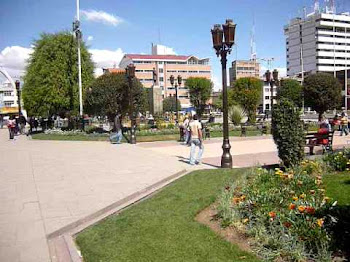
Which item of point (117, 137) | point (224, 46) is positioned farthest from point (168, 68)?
point (224, 46)

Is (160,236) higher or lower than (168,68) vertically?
lower

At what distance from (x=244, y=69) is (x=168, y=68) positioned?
4559 centimetres

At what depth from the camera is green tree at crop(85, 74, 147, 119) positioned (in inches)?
1013

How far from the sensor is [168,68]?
362 ft

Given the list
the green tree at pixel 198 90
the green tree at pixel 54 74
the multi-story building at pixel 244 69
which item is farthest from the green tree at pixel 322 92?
the multi-story building at pixel 244 69

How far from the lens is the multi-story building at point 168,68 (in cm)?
10806

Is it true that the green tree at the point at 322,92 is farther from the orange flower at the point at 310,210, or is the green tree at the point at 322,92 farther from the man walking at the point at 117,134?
the orange flower at the point at 310,210

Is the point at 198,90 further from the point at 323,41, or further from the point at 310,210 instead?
the point at 310,210

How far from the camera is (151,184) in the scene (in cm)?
865

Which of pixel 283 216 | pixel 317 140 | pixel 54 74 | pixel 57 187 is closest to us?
pixel 283 216

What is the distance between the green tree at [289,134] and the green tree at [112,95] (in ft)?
57.8

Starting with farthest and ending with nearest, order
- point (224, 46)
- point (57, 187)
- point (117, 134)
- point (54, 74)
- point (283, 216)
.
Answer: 1. point (54, 74)
2. point (117, 134)
3. point (224, 46)
4. point (57, 187)
5. point (283, 216)

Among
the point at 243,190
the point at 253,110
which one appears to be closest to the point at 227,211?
the point at 243,190

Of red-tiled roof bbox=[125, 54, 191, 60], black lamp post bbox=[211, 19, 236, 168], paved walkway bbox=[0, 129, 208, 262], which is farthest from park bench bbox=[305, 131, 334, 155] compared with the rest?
red-tiled roof bbox=[125, 54, 191, 60]
